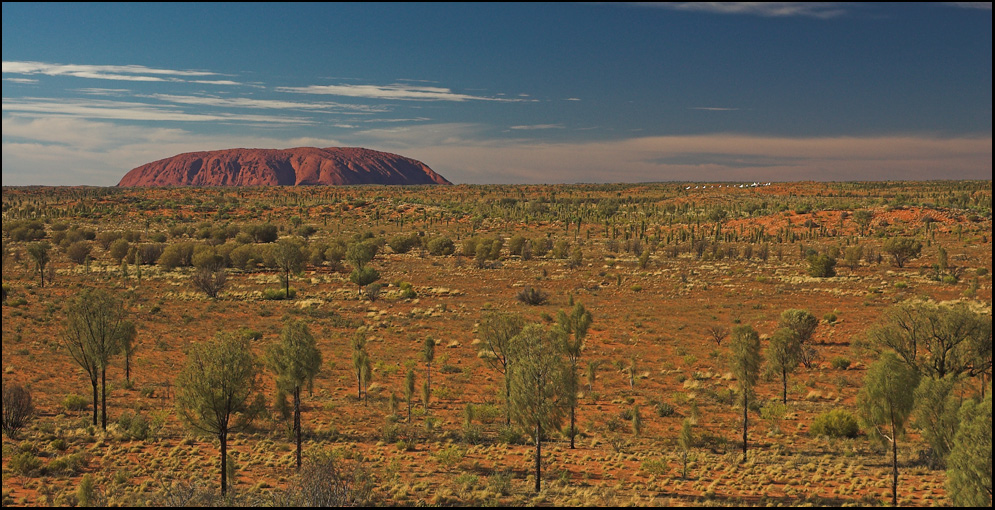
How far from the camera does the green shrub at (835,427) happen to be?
2575 centimetres

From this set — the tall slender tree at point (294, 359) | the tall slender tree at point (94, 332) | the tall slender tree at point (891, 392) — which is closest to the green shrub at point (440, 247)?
the tall slender tree at point (94, 332)

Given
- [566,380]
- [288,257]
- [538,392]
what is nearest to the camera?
[538,392]

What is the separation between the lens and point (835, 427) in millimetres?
25734

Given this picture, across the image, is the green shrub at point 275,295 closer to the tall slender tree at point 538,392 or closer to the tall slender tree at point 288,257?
the tall slender tree at point 288,257

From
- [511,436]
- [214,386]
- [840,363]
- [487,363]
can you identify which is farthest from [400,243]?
[214,386]

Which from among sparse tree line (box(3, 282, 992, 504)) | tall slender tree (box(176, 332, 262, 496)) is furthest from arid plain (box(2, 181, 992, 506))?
tall slender tree (box(176, 332, 262, 496))

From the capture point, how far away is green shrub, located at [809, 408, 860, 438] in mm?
25750

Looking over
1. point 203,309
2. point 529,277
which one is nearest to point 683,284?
point 529,277

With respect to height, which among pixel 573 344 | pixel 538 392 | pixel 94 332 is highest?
pixel 94 332

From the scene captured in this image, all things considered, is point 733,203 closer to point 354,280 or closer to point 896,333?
point 354,280

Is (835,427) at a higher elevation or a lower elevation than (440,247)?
lower

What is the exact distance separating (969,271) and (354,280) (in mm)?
65138

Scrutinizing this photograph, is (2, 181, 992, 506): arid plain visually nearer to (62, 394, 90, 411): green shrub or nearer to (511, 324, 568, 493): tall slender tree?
(62, 394, 90, 411): green shrub

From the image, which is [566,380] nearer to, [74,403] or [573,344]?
[573,344]
